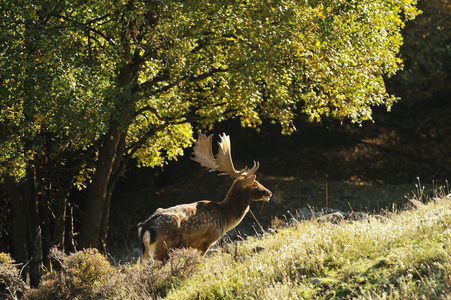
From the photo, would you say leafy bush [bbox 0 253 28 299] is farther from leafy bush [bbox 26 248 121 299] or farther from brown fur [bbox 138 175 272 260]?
brown fur [bbox 138 175 272 260]

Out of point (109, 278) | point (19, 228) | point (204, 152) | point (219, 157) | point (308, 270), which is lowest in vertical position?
point (308, 270)

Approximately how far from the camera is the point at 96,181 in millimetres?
14414

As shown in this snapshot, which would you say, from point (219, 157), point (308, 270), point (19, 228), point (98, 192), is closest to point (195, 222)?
point (219, 157)

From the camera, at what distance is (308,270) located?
8797 mm

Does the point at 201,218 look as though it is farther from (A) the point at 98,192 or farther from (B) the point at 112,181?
(B) the point at 112,181

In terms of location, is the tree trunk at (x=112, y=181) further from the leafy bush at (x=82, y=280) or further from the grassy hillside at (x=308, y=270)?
the leafy bush at (x=82, y=280)

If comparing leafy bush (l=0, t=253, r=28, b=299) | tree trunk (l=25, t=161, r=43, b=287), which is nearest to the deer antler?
leafy bush (l=0, t=253, r=28, b=299)

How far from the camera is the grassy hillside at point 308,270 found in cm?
770

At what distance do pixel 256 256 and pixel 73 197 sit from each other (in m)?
13.2

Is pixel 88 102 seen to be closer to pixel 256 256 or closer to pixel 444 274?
pixel 256 256

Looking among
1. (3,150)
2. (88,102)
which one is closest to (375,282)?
(88,102)

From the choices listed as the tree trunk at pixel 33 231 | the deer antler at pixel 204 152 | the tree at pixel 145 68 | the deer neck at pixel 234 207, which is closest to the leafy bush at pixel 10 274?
A: the tree at pixel 145 68

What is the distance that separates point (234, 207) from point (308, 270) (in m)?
3.32

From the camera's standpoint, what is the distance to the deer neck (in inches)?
460
